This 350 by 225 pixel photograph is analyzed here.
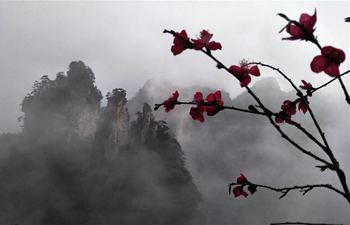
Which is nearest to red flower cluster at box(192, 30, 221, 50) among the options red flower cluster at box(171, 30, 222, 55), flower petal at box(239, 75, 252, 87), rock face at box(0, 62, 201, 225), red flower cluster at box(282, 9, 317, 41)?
red flower cluster at box(171, 30, 222, 55)

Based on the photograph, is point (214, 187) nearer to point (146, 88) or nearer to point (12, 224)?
point (146, 88)

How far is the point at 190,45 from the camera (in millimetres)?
1076

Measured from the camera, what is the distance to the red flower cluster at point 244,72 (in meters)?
1.10

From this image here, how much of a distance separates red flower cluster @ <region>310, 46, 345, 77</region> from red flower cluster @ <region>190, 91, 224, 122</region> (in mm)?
391

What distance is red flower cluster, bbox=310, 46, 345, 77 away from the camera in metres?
0.78

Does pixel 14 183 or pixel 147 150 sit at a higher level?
pixel 147 150

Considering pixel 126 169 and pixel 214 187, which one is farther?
pixel 214 187

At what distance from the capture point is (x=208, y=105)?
116cm

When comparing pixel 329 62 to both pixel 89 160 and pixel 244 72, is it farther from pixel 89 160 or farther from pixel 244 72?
pixel 89 160

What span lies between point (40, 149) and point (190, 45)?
2582 inches

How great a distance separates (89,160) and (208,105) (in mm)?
63066

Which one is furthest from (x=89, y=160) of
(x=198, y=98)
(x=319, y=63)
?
(x=319, y=63)

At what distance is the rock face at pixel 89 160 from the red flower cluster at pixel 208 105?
5907 centimetres

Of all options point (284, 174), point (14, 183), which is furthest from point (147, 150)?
point (284, 174)
